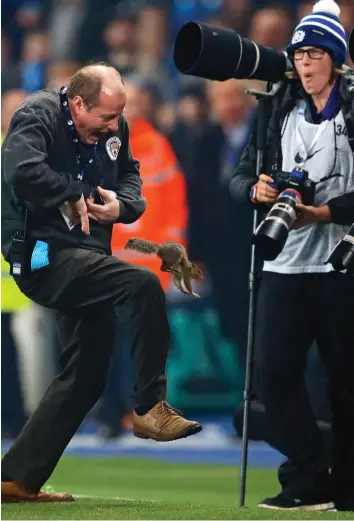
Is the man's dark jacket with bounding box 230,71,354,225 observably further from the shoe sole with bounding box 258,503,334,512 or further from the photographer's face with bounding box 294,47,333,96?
the shoe sole with bounding box 258,503,334,512

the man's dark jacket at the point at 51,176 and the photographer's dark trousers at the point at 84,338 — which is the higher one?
the man's dark jacket at the point at 51,176

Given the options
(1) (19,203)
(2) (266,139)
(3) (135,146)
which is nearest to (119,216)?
(1) (19,203)

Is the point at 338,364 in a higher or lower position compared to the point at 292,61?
lower

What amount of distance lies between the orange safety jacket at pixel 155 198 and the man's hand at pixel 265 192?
13.4 feet

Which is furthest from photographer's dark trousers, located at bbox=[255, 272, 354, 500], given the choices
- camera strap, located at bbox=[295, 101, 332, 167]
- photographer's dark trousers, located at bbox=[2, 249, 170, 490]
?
photographer's dark trousers, located at bbox=[2, 249, 170, 490]

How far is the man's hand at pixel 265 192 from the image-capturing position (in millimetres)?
6406

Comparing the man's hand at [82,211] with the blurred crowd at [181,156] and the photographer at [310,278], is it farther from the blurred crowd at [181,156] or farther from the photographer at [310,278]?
the blurred crowd at [181,156]

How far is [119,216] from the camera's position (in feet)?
19.8

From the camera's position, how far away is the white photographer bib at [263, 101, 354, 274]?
6473 millimetres

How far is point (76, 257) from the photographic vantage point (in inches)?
235

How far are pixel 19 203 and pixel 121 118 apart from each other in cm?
54

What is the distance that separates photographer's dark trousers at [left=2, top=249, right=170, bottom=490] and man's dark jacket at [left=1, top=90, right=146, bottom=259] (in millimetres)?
133

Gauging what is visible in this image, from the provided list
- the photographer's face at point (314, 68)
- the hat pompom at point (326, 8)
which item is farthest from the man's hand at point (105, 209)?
the hat pompom at point (326, 8)

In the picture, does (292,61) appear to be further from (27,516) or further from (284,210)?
(27,516)
